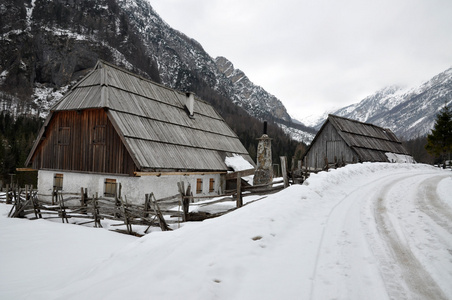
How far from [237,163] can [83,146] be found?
12.0 metres

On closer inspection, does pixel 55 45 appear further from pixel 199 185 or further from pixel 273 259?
pixel 273 259

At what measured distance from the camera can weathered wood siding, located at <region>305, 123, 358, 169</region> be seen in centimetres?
2888

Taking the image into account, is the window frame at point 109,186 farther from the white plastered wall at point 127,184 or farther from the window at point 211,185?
the window at point 211,185

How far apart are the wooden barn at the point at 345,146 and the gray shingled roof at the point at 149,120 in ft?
38.0

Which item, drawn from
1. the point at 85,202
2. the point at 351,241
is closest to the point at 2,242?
the point at 85,202

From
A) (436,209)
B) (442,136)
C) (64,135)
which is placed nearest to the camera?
(436,209)

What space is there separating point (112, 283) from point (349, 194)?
984 cm

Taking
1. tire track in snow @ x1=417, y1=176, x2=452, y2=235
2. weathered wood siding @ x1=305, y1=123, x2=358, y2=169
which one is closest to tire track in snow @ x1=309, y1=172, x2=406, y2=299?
tire track in snow @ x1=417, y1=176, x2=452, y2=235

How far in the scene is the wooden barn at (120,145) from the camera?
15852 mm

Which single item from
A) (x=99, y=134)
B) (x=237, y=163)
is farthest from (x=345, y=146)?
(x=99, y=134)

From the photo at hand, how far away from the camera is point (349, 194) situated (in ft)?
36.9

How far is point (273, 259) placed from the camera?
4.80 metres

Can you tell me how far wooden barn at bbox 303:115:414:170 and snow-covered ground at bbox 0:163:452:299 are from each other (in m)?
20.4

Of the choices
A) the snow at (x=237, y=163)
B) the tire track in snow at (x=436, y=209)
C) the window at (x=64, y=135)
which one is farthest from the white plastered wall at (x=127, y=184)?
the tire track in snow at (x=436, y=209)
